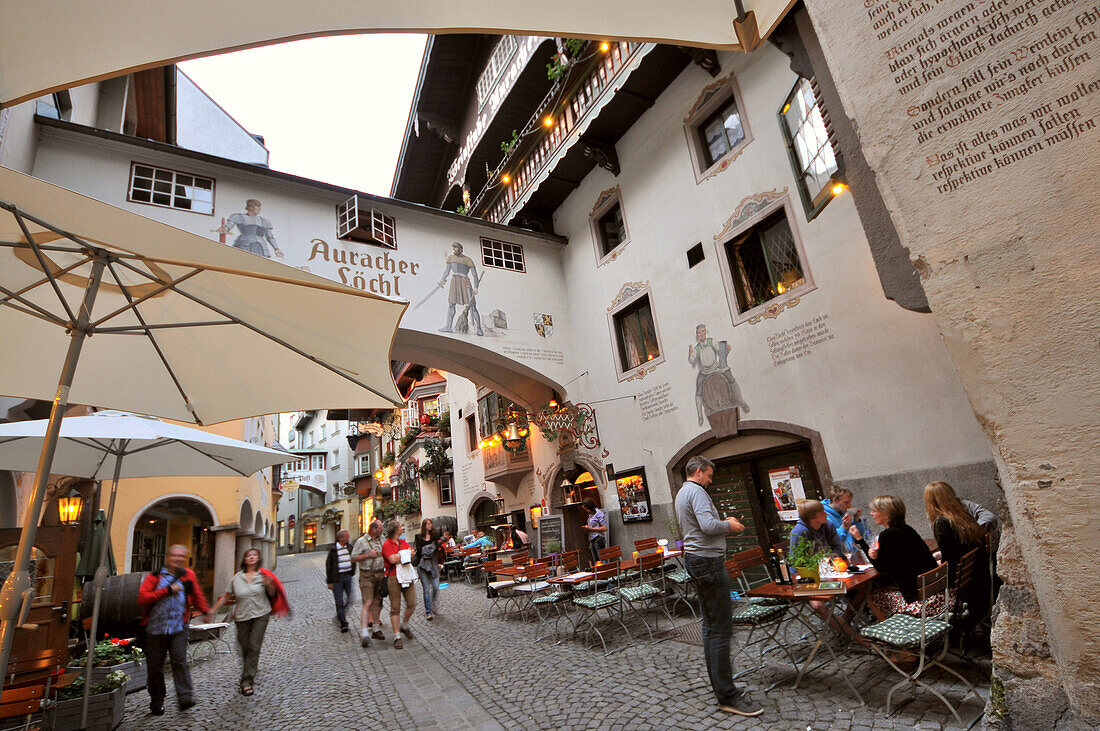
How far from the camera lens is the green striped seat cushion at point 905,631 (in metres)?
3.37

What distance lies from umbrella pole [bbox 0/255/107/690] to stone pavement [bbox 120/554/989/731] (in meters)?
3.04

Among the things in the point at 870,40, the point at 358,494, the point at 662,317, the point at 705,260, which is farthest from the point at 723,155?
the point at 358,494

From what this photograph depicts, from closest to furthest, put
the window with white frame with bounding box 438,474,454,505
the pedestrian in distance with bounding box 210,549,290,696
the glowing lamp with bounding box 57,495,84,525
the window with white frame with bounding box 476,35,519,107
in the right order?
the pedestrian in distance with bounding box 210,549,290,696 → the glowing lamp with bounding box 57,495,84,525 → the window with white frame with bounding box 476,35,519,107 → the window with white frame with bounding box 438,474,454,505

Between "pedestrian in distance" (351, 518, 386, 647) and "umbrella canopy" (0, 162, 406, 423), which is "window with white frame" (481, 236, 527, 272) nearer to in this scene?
"pedestrian in distance" (351, 518, 386, 647)

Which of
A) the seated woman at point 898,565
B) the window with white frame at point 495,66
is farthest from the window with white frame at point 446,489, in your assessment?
the seated woman at point 898,565

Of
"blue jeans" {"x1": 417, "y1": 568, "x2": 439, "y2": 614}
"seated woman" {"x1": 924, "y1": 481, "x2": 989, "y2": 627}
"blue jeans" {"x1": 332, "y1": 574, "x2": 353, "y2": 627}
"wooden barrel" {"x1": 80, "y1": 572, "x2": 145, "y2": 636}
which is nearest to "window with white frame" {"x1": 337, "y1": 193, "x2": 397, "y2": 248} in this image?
"blue jeans" {"x1": 332, "y1": 574, "x2": 353, "y2": 627}

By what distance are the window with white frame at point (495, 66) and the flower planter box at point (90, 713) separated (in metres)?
14.0

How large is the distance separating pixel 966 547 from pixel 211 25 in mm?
5589

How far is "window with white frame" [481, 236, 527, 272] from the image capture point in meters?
12.5

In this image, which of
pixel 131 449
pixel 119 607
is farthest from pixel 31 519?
pixel 119 607

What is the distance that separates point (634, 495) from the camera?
10.9 meters

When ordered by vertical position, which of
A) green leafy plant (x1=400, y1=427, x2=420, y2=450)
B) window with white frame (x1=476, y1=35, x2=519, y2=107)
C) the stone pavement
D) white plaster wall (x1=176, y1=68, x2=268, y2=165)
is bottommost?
the stone pavement

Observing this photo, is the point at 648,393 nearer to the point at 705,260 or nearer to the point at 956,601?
the point at 705,260

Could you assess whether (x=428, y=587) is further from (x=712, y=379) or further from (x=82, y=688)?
(x=712, y=379)
